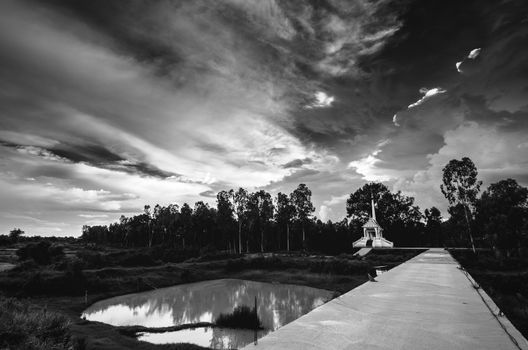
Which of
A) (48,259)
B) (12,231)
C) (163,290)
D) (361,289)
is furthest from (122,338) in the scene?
(12,231)

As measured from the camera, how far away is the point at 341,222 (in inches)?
3625

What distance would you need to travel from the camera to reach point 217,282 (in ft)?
124

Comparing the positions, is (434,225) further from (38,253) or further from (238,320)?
(38,253)

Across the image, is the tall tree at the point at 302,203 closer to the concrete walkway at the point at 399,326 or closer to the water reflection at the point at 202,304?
the water reflection at the point at 202,304

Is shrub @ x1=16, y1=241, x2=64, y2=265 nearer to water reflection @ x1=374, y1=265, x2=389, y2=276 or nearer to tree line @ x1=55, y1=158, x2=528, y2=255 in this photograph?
tree line @ x1=55, y1=158, x2=528, y2=255

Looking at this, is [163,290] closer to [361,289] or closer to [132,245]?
[361,289]

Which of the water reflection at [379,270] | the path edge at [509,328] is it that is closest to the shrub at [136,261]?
the water reflection at [379,270]

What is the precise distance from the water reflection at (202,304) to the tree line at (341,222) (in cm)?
2221

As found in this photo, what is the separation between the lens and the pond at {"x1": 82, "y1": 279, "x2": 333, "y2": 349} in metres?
17.2

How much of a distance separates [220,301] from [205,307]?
88.6 inches

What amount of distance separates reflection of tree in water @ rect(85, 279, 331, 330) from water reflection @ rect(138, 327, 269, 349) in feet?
6.30

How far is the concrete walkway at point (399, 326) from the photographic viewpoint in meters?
4.43

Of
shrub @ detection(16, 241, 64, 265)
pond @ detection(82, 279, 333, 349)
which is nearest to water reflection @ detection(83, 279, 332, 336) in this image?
pond @ detection(82, 279, 333, 349)

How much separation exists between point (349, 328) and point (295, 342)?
135 cm
